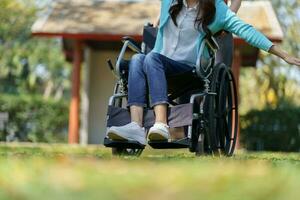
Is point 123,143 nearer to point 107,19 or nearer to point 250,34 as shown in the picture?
point 250,34

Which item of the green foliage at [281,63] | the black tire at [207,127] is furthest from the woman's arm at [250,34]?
the green foliage at [281,63]

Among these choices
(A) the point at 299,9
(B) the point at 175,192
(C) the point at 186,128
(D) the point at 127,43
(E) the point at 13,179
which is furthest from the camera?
(A) the point at 299,9

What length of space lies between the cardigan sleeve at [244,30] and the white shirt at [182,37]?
0.22m

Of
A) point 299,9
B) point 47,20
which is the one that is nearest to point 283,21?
point 299,9

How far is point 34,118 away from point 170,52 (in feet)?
37.8

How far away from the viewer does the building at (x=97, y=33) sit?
13766 millimetres

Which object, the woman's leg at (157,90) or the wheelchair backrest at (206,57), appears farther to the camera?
the wheelchair backrest at (206,57)

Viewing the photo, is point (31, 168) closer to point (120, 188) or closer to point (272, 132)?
point (120, 188)

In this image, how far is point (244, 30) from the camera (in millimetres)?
4953

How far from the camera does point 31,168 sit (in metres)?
1.82

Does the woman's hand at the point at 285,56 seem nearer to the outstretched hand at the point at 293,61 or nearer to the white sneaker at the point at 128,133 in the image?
the outstretched hand at the point at 293,61

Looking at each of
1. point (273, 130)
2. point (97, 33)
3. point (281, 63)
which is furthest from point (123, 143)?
point (281, 63)

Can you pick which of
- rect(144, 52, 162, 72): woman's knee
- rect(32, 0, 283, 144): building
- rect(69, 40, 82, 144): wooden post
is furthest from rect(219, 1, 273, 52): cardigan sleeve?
rect(69, 40, 82, 144): wooden post

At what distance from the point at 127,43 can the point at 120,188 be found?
3.93 m
